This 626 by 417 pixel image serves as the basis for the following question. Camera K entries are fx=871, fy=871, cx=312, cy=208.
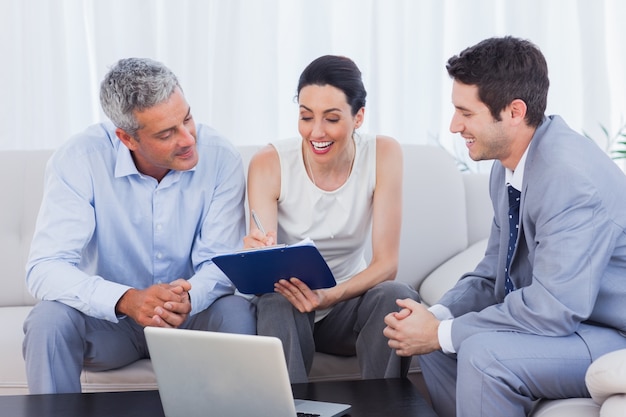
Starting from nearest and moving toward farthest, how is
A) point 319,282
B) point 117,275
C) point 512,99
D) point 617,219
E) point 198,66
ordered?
1. point 617,219
2. point 512,99
3. point 319,282
4. point 117,275
5. point 198,66

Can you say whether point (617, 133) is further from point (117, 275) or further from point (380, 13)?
point (117, 275)

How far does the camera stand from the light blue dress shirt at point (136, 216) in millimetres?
2326

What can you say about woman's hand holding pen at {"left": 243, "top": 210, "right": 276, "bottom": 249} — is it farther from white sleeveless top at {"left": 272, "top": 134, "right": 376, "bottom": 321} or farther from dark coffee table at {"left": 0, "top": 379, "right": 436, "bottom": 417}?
dark coffee table at {"left": 0, "top": 379, "right": 436, "bottom": 417}

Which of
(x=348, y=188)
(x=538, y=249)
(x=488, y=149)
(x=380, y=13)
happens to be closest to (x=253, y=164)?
(x=348, y=188)

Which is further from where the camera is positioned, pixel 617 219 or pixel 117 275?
pixel 117 275

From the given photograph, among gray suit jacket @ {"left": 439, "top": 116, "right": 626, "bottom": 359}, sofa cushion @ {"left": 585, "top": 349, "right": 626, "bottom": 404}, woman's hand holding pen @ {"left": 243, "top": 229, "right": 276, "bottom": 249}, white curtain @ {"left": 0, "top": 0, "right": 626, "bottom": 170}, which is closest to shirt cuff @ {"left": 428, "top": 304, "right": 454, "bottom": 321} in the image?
gray suit jacket @ {"left": 439, "top": 116, "right": 626, "bottom": 359}

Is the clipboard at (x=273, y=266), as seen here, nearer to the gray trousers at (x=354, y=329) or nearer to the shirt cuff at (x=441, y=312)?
the gray trousers at (x=354, y=329)

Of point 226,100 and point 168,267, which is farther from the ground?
point 226,100

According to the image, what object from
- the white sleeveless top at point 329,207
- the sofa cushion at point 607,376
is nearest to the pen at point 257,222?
the white sleeveless top at point 329,207

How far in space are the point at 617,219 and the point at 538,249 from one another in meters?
0.17

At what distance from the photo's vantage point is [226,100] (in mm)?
3646

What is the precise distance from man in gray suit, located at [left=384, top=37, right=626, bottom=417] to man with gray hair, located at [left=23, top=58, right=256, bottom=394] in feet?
2.01

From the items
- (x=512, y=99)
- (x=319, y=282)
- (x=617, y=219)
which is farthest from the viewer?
(x=319, y=282)

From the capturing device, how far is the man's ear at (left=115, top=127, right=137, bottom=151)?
2328 millimetres
